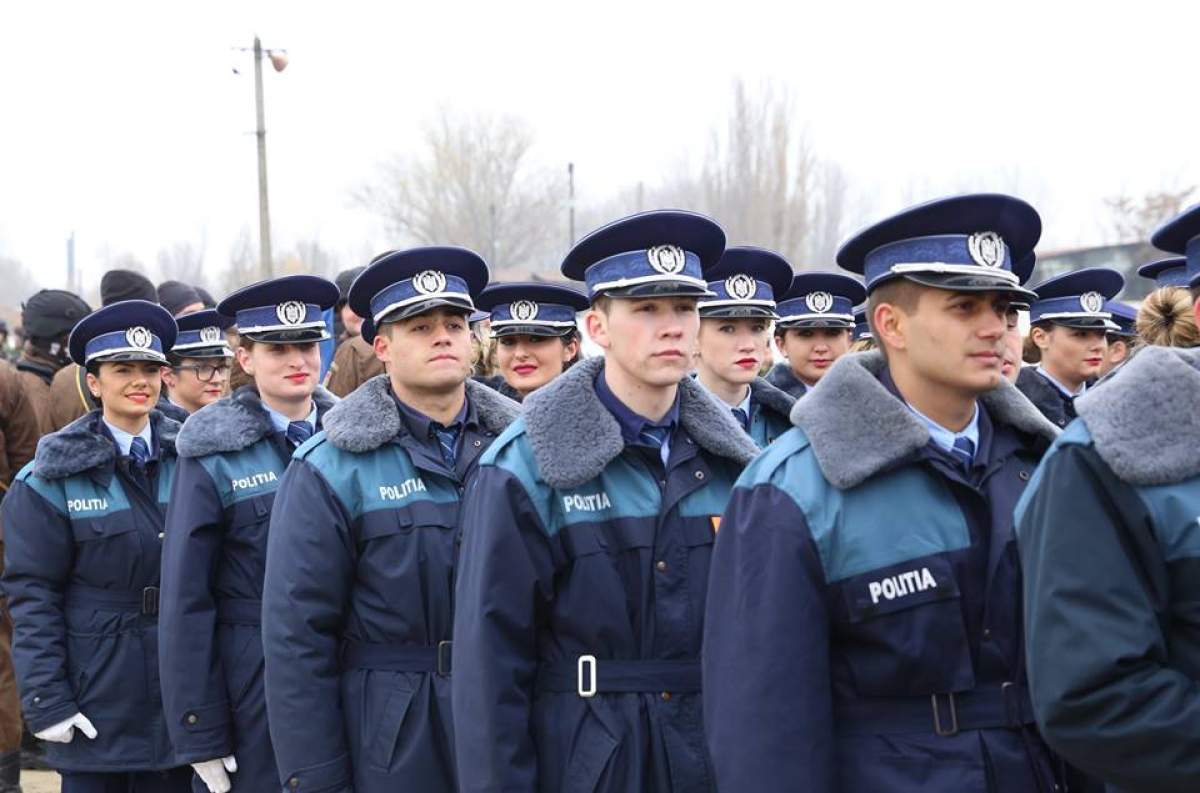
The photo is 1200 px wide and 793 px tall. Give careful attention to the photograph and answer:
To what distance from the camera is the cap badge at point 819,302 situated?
7.32 metres

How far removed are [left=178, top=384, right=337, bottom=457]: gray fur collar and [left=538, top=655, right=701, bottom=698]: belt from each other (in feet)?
6.86

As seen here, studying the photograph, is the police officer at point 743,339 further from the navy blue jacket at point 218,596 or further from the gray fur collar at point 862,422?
the gray fur collar at point 862,422

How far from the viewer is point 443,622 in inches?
177

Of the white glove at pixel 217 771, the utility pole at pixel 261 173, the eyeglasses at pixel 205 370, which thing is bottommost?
the white glove at pixel 217 771

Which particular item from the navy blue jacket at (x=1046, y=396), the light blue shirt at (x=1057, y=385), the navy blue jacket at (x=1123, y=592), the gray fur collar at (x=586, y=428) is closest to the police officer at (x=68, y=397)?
the gray fur collar at (x=586, y=428)

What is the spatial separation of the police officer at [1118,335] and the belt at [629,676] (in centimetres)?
514

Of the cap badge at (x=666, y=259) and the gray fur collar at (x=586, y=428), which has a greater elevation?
Answer: the cap badge at (x=666, y=259)

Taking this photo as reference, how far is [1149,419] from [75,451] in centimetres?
467

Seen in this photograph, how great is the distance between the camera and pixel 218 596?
546 cm

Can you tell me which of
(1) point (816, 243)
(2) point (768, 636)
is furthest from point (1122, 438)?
(1) point (816, 243)

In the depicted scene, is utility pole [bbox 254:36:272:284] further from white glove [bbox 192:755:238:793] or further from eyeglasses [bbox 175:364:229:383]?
white glove [bbox 192:755:238:793]

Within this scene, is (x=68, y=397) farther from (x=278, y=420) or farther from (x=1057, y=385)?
(x=1057, y=385)

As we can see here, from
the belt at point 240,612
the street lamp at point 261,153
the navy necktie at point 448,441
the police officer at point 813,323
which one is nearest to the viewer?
the navy necktie at point 448,441

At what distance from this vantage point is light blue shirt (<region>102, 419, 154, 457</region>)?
621cm
